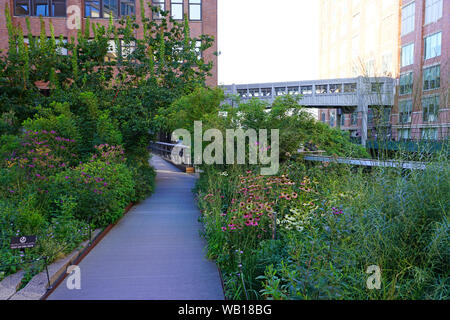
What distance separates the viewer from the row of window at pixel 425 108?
182 inches

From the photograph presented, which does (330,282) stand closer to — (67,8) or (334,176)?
(334,176)

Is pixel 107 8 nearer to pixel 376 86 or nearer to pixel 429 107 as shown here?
pixel 376 86

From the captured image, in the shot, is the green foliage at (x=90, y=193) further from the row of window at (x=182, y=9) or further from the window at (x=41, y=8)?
the window at (x=41, y=8)

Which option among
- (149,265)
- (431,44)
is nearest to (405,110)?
(149,265)

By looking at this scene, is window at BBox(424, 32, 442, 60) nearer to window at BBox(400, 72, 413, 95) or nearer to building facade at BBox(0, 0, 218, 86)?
building facade at BBox(0, 0, 218, 86)

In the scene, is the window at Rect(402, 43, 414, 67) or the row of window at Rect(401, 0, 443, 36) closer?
the row of window at Rect(401, 0, 443, 36)

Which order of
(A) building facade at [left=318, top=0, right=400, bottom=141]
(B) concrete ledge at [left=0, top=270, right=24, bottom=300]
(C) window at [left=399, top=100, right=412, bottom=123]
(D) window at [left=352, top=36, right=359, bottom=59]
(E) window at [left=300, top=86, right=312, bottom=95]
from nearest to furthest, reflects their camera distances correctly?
(B) concrete ledge at [left=0, top=270, right=24, bottom=300] < (C) window at [left=399, top=100, right=412, bottom=123] < (E) window at [left=300, top=86, right=312, bottom=95] < (A) building facade at [left=318, top=0, right=400, bottom=141] < (D) window at [left=352, top=36, right=359, bottom=59]

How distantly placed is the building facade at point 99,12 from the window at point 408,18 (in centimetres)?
2126

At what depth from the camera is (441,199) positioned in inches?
126

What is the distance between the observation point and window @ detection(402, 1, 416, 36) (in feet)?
100

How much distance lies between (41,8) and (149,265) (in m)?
19.8

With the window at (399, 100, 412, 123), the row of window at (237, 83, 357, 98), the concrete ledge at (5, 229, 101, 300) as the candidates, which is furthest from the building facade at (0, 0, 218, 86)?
the concrete ledge at (5, 229, 101, 300)

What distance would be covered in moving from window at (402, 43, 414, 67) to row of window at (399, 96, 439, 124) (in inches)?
1201

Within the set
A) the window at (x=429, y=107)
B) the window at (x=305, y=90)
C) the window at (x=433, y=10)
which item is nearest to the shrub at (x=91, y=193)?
the window at (x=429, y=107)
